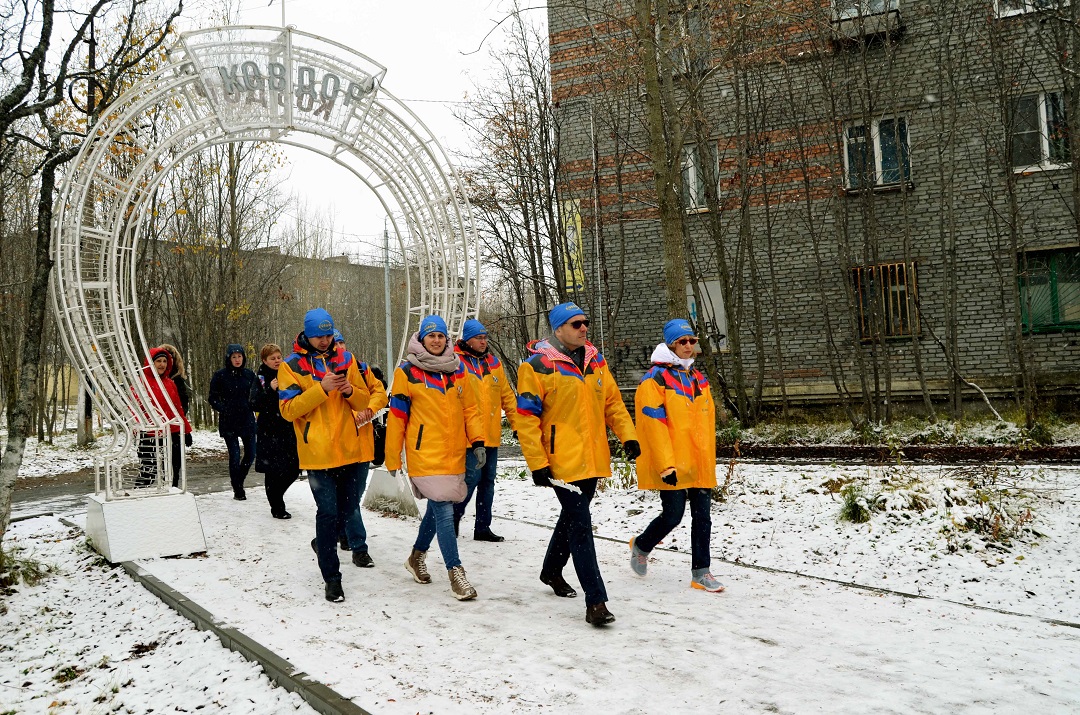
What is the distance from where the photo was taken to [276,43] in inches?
310

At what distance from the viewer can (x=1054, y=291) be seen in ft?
50.7

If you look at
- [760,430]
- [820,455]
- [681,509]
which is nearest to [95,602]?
[681,509]

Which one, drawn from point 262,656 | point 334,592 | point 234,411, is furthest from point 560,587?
point 234,411

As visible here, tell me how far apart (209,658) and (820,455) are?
8.88 metres

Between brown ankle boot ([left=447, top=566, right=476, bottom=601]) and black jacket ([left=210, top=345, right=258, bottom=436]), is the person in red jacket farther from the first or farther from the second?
brown ankle boot ([left=447, top=566, right=476, bottom=601])

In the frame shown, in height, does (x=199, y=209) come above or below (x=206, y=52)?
above

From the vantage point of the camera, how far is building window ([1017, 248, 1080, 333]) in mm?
15312

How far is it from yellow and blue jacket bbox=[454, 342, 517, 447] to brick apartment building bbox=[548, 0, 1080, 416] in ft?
23.8

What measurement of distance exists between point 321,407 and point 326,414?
0.20 ft

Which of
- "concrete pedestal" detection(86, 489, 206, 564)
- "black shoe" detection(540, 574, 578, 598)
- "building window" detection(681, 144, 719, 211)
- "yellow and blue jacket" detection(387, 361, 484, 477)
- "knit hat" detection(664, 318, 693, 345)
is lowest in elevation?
"black shoe" detection(540, 574, 578, 598)

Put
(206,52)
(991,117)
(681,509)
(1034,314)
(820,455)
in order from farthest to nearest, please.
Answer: (1034,314), (991,117), (820,455), (206,52), (681,509)

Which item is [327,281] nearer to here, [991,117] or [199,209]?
[199,209]

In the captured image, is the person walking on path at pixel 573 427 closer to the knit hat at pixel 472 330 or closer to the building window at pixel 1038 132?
the knit hat at pixel 472 330

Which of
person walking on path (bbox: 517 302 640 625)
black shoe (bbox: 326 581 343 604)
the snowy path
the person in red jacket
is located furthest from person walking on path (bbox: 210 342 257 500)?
person walking on path (bbox: 517 302 640 625)
